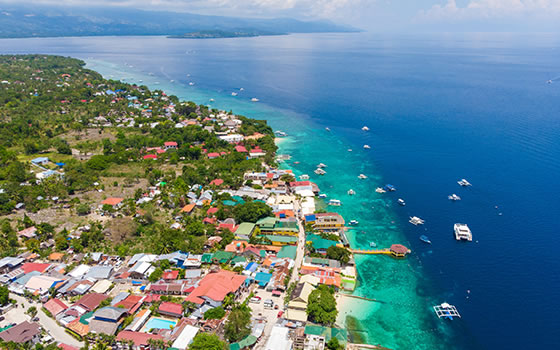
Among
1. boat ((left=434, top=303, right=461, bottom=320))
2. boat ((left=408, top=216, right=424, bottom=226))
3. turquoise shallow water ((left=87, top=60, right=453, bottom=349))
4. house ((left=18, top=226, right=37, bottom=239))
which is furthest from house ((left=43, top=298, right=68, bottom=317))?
boat ((left=408, top=216, right=424, bottom=226))

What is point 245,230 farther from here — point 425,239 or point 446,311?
point 446,311

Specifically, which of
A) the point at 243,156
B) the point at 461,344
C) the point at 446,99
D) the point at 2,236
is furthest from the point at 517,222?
the point at 446,99

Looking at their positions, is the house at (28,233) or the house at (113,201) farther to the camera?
the house at (113,201)

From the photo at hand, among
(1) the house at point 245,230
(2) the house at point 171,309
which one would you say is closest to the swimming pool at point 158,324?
(2) the house at point 171,309

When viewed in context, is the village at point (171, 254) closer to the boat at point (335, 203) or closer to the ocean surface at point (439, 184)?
the boat at point (335, 203)

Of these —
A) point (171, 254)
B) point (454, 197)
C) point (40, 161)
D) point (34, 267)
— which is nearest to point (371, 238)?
point (454, 197)

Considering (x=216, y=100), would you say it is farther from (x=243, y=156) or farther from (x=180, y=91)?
(x=243, y=156)

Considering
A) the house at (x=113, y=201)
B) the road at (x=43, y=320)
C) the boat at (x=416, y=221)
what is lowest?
the road at (x=43, y=320)
